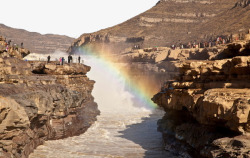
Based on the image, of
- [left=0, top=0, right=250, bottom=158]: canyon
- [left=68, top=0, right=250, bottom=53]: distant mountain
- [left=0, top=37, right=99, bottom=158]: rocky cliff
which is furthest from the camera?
[left=68, top=0, right=250, bottom=53]: distant mountain

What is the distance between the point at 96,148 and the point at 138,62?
187 ft

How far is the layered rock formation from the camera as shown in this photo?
1691cm

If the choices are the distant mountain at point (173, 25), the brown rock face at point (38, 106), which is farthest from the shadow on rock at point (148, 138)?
the distant mountain at point (173, 25)

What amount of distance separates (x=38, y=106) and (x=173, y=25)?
5167 inches

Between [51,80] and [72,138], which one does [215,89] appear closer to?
[72,138]

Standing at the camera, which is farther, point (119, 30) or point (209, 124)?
point (119, 30)

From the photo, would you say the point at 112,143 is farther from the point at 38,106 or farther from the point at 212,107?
the point at 212,107

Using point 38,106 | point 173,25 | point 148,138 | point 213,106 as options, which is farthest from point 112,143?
point 173,25

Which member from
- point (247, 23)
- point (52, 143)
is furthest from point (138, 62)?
point (52, 143)

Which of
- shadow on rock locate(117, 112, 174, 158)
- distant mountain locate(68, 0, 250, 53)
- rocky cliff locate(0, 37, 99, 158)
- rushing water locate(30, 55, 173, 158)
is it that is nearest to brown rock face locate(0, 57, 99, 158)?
rocky cliff locate(0, 37, 99, 158)

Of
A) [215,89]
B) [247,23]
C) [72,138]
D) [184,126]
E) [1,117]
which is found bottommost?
[72,138]

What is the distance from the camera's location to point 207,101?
19594 mm

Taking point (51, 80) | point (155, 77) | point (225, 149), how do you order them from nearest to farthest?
1. point (225, 149)
2. point (51, 80)
3. point (155, 77)

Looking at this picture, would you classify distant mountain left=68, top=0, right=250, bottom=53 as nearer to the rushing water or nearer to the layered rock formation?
the rushing water
